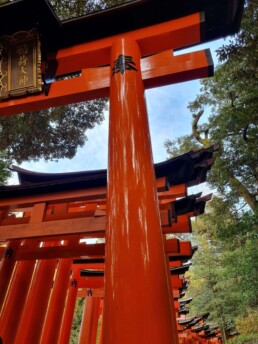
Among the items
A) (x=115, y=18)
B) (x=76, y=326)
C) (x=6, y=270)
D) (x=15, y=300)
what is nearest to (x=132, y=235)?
(x=115, y=18)

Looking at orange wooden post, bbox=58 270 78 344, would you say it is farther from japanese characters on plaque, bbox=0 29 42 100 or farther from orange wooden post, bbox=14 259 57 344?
japanese characters on plaque, bbox=0 29 42 100

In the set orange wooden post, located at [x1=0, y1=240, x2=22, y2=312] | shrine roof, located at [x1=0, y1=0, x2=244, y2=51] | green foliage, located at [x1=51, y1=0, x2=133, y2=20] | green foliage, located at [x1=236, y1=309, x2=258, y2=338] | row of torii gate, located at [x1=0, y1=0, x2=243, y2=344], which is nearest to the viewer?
row of torii gate, located at [x1=0, y1=0, x2=243, y2=344]

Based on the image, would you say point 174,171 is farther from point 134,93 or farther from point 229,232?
point 229,232

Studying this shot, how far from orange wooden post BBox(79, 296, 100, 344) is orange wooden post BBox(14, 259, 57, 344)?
482cm

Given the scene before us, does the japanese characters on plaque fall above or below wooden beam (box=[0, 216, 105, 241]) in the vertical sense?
above

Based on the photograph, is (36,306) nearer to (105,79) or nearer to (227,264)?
(105,79)

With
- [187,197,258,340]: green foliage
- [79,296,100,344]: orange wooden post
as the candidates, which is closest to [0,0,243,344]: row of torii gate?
[187,197,258,340]: green foliage

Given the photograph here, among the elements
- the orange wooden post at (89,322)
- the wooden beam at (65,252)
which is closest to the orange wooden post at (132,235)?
the wooden beam at (65,252)

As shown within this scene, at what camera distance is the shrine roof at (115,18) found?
3.79 meters

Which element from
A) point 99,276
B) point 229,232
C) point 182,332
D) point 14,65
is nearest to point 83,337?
point 99,276

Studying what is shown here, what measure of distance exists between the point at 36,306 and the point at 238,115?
315 inches

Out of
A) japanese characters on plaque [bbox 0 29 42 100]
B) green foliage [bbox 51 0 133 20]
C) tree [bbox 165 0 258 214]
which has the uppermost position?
green foliage [bbox 51 0 133 20]

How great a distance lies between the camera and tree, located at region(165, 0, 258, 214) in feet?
23.5

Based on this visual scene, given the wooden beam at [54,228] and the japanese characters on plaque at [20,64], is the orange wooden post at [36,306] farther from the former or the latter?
the japanese characters on plaque at [20,64]
